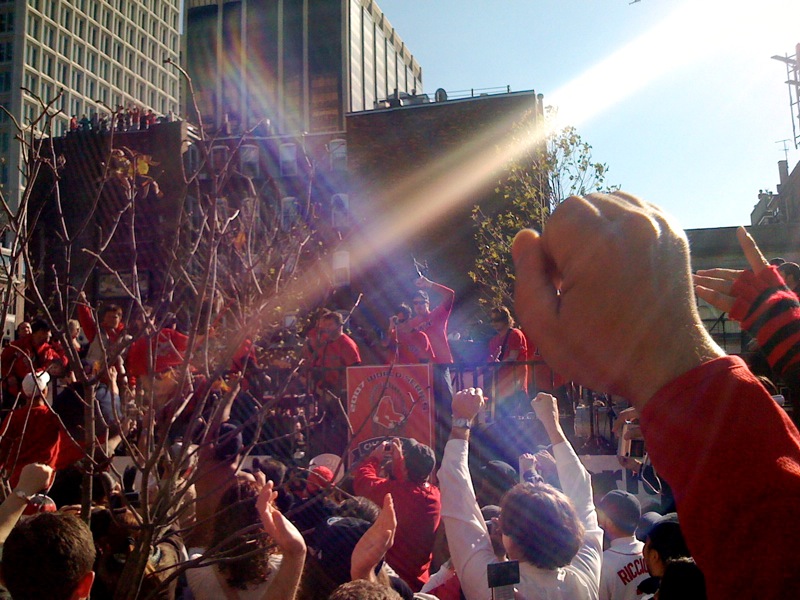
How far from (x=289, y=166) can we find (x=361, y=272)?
453 inches

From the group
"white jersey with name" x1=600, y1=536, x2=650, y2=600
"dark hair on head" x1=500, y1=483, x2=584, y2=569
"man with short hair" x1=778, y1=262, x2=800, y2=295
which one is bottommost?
"white jersey with name" x1=600, y1=536, x2=650, y2=600

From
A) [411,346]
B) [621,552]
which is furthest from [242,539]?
[411,346]

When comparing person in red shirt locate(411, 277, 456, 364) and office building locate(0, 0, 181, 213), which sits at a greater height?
office building locate(0, 0, 181, 213)

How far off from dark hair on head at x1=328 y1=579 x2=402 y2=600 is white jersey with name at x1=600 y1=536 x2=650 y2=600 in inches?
63.0

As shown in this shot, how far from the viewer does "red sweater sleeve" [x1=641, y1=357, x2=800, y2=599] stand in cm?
87

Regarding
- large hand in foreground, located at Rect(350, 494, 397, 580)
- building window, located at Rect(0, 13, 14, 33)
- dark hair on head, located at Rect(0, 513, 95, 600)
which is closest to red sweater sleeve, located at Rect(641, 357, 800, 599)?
large hand in foreground, located at Rect(350, 494, 397, 580)

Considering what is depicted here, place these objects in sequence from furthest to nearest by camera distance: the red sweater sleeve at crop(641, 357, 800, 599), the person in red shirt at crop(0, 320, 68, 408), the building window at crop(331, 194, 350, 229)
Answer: the building window at crop(331, 194, 350, 229) < the person in red shirt at crop(0, 320, 68, 408) < the red sweater sleeve at crop(641, 357, 800, 599)

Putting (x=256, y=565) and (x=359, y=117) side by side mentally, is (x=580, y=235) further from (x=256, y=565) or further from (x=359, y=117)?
(x=359, y=117)

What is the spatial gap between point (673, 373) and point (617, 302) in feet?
0.40

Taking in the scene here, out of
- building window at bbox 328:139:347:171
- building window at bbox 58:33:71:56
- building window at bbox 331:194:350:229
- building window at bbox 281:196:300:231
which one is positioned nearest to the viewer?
building window at bbox 281:196:300:231

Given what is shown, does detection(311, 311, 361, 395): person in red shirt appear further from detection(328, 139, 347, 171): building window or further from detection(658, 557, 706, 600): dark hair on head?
detection(328, 139, 347, 171): building window

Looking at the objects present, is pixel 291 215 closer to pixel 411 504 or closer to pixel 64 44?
pixel 411 504

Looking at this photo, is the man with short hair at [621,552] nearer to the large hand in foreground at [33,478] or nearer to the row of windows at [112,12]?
the large hand in foreground at [33,478]

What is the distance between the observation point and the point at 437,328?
808 centimetres
